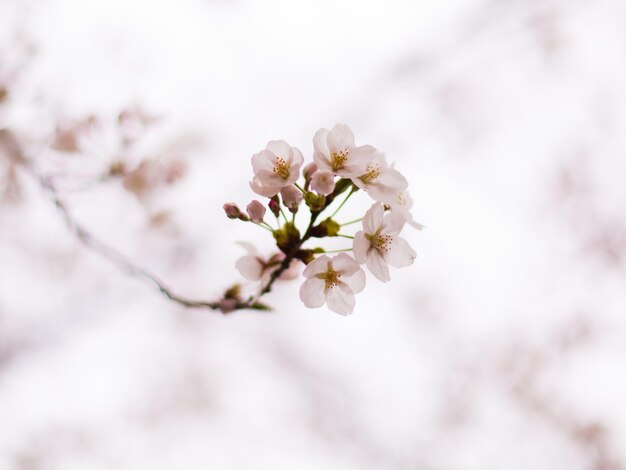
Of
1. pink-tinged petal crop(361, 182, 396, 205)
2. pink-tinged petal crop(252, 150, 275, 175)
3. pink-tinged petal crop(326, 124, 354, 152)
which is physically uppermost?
pink-tinged petal crop(326, 124, 354, 152)

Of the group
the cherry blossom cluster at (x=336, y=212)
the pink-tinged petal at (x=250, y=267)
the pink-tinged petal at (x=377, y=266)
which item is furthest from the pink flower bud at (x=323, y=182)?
the pink-tinged petal at (x=250, y=267)

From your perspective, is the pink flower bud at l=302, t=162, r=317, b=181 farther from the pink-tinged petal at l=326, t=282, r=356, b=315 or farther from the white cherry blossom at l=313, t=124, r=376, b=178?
the pink-tinged petal at l=326, t=282, r=356, b=315

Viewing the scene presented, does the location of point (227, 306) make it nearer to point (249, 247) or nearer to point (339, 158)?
point (249, 247)

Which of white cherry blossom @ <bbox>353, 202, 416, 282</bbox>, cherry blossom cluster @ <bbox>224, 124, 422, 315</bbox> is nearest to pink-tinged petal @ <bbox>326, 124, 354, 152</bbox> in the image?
cherry blossom cluster @ <bbox>224, 124, 422, 315</bbox>

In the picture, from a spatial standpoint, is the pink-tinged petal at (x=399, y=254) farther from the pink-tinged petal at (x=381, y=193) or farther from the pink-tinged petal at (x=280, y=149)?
the pink-tinged petal at (x=280, y=149)

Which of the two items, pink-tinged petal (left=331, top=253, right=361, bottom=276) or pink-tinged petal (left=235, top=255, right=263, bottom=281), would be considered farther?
pink-tinged petal (left=235, top=255, right=263, bottom=281)

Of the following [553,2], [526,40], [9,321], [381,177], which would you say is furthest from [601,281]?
[9,321]

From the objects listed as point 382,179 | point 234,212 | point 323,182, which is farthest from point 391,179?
point 234,212
